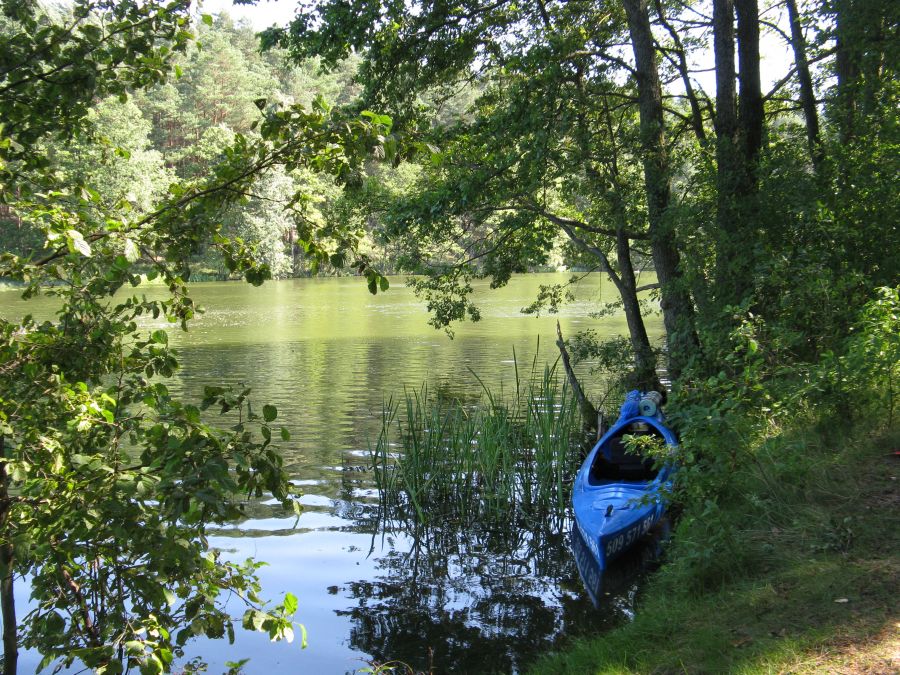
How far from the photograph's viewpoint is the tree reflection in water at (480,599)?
552cm

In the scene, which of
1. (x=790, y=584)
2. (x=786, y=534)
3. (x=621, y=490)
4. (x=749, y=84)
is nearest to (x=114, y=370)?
(x=790, y=584)

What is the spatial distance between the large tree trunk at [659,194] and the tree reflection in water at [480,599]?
10.1 ft

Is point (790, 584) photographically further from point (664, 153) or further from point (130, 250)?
point (664, 153)

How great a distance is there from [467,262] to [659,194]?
10.7ft

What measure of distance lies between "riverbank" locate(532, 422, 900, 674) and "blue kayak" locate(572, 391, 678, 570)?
0.54 m

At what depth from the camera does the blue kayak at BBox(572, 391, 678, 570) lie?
250 inches

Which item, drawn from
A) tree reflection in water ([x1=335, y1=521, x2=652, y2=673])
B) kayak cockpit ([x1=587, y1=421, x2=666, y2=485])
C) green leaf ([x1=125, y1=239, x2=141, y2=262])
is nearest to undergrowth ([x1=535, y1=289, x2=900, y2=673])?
tree reflection in water ([x1=335, y1=521, x2=652, y2=673])

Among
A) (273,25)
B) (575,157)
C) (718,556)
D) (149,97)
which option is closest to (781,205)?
(575,157)

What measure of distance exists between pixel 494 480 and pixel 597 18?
7.57 m

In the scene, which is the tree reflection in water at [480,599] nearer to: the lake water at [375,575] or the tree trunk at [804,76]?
the lake water at [375,575]

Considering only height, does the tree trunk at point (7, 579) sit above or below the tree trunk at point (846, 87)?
below

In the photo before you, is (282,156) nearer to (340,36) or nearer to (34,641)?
(34,641)

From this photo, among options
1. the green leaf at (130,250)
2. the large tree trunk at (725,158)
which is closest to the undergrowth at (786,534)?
the large tree trunk at (725,158)

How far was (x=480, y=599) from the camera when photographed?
633cm
